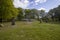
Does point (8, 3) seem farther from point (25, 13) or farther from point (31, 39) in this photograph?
point (25, 13)

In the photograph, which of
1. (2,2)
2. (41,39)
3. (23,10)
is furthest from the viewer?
(23,10)

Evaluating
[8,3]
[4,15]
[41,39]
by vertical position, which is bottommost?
[41,39]

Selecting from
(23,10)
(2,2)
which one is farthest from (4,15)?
(23,10)

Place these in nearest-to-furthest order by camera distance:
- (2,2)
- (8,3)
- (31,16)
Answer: (2,2), (8,3), (31,16)

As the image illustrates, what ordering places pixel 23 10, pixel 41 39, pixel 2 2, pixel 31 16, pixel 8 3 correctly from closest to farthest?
1. pixel 41 39
2. pixel 2 2
3. pixel 8 3
4. pixel 23 10
5. pixel 31 16

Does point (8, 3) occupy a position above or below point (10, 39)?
above

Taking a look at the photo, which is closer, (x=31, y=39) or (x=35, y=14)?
(x=31, y=39)

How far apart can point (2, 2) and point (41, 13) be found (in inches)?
2105

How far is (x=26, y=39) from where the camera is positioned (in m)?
12.2

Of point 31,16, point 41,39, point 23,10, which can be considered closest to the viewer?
point 41,39

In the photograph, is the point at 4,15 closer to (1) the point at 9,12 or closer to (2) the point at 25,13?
(1) the point at 9,12

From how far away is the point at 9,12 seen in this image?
30734 millimetres

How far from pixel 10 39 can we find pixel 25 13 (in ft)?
211

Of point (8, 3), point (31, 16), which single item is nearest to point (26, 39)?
point (8, 3)
